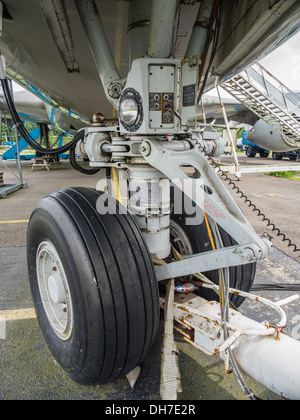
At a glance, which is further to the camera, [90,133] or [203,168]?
[90,133]

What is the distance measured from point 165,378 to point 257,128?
10.4 metres

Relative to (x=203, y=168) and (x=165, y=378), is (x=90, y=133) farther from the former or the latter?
(x=165, y=378)

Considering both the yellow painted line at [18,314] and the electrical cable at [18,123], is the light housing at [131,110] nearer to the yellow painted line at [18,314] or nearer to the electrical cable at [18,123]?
the electrical cable at [18,123]

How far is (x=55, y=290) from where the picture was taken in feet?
4.46

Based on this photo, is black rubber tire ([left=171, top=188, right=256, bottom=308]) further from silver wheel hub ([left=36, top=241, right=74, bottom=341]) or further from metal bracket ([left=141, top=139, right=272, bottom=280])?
silver wheel hub ([left=36, top=241, right=74, bottom=341])

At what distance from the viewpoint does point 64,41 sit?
1.76 m

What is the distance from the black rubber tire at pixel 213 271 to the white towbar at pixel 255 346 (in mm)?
445

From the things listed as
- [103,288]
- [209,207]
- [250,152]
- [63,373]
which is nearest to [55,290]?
[103,288]

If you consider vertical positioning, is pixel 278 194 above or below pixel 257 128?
below

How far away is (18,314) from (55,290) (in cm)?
90

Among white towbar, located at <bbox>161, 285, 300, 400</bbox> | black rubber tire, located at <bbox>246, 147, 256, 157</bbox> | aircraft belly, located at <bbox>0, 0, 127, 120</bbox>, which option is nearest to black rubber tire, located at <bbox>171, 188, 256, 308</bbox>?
white towbar, located at <bbox>161, 285, 300, 400</bbox>

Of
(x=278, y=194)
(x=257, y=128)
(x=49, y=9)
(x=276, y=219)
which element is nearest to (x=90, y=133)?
(x=49, y=9)

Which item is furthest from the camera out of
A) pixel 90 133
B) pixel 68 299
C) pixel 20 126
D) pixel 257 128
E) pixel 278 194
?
pixel 257 128

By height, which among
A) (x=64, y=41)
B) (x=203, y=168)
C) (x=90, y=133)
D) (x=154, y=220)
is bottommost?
(x=154, y=220)
